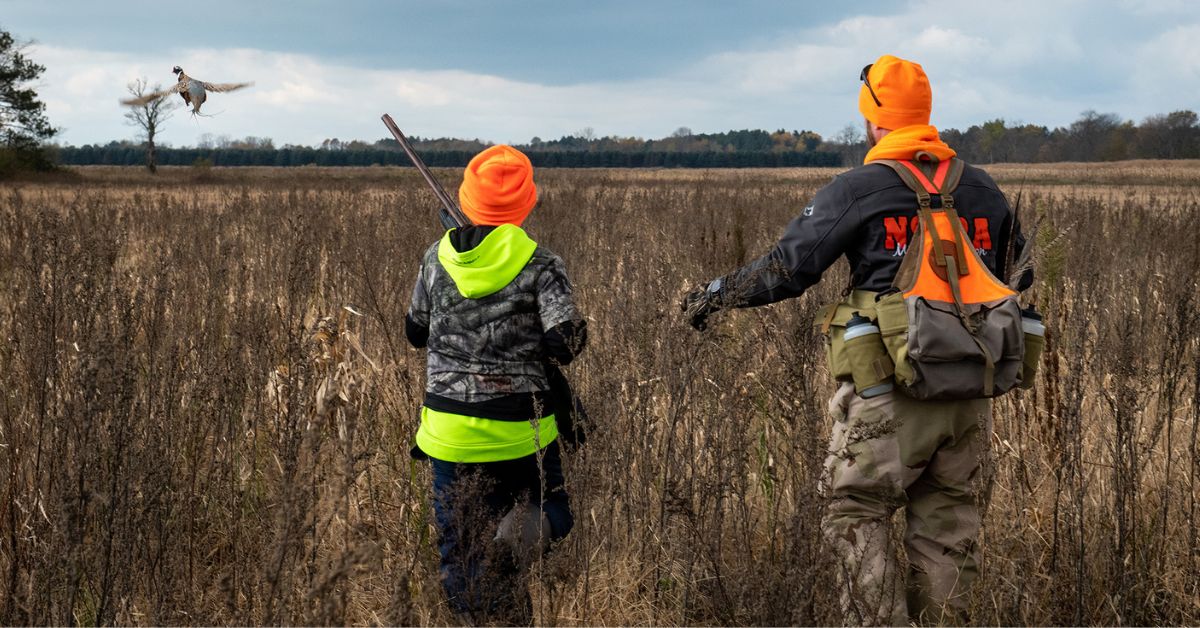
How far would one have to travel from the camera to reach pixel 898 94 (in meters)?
2.65

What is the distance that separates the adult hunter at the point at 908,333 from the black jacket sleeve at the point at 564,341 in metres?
0.33

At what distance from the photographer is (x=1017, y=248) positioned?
292 centimetres

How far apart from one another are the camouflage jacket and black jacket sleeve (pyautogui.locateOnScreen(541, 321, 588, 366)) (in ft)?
0.08

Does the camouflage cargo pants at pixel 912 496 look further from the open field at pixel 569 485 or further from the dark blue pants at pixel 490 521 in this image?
the dark blue pants at pixel 490 521

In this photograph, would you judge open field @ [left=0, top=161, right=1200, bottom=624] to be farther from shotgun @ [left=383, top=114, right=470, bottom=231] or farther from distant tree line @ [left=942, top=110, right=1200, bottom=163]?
distant tree line @ [left=942, top=110, right=1200, bottom=163]

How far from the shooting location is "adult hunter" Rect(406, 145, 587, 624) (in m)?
2.66

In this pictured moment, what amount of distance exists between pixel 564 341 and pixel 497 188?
1.64 ft

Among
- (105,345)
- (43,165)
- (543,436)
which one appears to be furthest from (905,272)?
(43,165)

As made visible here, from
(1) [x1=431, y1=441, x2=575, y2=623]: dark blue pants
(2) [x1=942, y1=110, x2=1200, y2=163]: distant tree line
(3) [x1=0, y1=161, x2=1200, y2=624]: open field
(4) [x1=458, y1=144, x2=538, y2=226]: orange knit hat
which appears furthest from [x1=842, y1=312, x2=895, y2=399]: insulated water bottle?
(2) [x1=942, y1=110, x2=1200, y2=163]: distant tree line

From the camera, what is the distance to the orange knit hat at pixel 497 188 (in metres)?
2.75

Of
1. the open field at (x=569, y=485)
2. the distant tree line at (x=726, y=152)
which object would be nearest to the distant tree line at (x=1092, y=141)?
the distant tree line at (x=726, y=152)

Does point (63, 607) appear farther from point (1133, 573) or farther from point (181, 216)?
point (181, 216)

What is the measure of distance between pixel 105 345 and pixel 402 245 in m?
4.52

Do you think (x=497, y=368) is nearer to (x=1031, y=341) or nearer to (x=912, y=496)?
(x=912, y=496)
